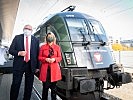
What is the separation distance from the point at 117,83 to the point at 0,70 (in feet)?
20.9

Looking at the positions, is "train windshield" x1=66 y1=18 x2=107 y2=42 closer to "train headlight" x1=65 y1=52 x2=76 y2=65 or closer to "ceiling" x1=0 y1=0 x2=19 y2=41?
"train headlight" x1=65 y1=52 x2=76 y2=65

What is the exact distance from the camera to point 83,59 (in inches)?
231

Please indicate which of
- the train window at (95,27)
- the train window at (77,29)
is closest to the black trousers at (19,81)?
the train window at (77,29)

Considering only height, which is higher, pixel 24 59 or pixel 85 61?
pixel 24 59

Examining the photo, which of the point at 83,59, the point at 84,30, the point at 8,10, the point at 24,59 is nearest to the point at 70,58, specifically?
the point at 83,59

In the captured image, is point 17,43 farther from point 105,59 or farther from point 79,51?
point 105,59

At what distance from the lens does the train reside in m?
5.34

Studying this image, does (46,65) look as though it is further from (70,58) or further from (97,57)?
(97,57)

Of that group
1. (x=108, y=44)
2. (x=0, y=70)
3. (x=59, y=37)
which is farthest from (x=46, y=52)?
(x=0, y=70)

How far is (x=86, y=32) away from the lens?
6414 mm

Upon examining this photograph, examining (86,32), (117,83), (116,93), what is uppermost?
(86,32)

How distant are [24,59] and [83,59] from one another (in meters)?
1.85

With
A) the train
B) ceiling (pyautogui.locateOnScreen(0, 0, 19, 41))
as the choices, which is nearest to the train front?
the train

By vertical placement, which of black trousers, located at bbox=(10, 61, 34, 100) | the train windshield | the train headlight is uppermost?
the train windshield
